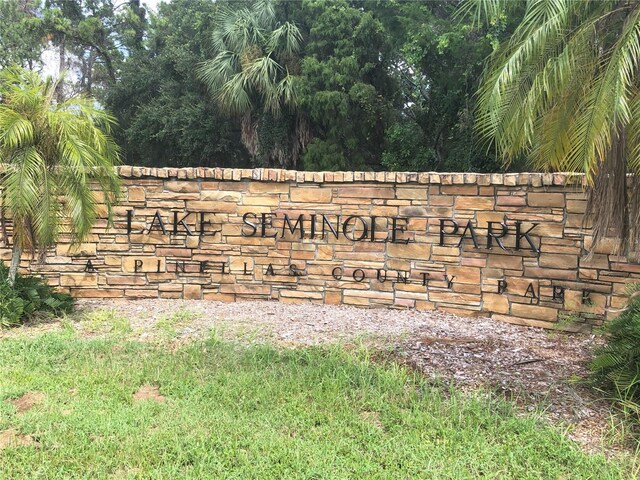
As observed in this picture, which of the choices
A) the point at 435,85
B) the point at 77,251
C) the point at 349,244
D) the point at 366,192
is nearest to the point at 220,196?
the point at 349,244

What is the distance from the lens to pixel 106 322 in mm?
5605

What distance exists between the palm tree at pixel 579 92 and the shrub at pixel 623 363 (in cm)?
103

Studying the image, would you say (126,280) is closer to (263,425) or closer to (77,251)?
(77,251)

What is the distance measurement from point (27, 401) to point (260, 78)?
12179 millimetres

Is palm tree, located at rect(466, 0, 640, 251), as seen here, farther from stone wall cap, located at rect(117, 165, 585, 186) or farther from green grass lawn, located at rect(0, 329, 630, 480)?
green grass lawn, located at rect(0, 329, 630, 480)

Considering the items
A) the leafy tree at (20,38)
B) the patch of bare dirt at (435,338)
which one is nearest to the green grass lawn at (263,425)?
the patch of bare dirt at (435,338)

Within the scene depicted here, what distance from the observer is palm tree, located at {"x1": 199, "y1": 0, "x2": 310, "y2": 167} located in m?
14.5

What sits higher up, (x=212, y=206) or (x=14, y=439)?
(x=212, y=206)

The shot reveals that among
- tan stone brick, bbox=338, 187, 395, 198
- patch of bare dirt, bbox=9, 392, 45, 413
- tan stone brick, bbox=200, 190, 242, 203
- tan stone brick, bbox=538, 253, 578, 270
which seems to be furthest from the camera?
tan stone brick, bbox=200, 190, 242, 203

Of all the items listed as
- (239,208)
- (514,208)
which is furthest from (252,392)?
(514,208)

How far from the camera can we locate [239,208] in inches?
261

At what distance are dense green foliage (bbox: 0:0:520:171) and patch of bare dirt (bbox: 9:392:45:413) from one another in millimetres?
11644

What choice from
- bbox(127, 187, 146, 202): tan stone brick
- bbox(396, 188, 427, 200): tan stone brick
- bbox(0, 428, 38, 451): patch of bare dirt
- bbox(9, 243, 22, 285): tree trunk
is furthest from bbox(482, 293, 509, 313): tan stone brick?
bbox(9, 243, 22, 285): tree trunk

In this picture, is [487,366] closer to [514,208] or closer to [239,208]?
[514,208]
